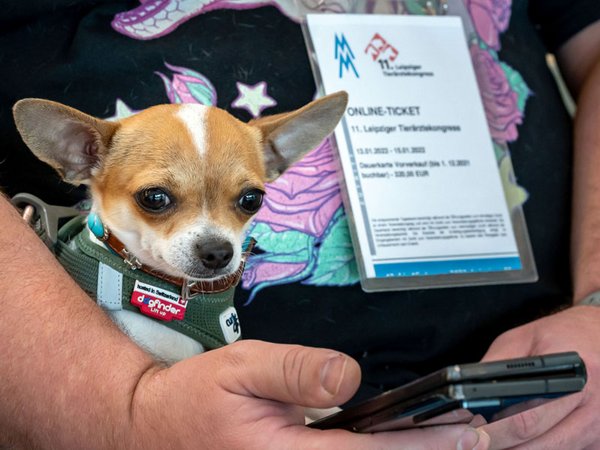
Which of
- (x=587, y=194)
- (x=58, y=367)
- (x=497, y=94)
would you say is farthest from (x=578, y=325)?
(x=58, y=367)

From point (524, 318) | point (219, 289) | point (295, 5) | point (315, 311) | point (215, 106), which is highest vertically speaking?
point (295, 5)

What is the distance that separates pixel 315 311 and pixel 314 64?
42 cm

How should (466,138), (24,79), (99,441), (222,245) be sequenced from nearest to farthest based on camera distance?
(99,441) < (222,245) < (24,79) < (466,138)

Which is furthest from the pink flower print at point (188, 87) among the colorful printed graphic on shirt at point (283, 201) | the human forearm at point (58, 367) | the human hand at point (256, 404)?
the human hand at point (256, 404)

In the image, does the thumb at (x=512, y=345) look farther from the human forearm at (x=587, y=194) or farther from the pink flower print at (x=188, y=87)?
the pink flower print at (x=188, y=87)

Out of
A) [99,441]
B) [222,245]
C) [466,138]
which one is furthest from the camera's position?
[466,138]

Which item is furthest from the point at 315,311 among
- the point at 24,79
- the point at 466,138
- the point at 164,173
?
the point at 24,79

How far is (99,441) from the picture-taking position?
706mm

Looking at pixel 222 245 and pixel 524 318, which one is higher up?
pixel 222 245

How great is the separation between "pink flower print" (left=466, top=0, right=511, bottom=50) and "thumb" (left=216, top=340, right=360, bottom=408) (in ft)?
3.00

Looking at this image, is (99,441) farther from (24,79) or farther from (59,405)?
(24,79)

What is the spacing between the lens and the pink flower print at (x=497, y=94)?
1.28 m

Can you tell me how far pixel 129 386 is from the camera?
2.33 ft

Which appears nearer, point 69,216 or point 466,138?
point 69,216
